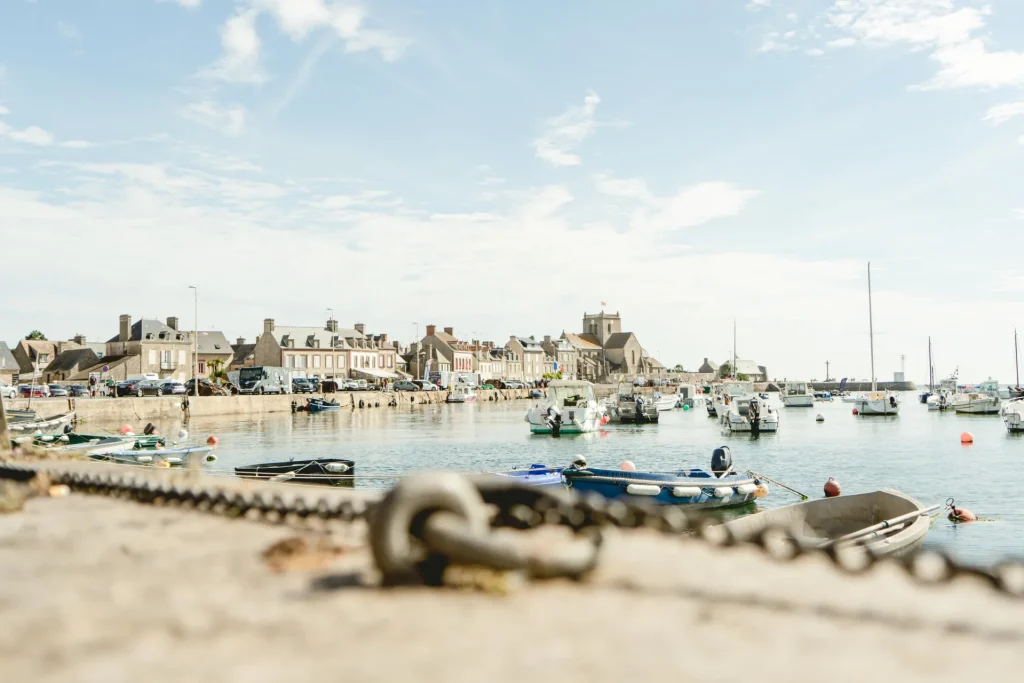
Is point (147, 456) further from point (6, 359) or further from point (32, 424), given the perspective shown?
point (6, 359)

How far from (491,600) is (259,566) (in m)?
2.02

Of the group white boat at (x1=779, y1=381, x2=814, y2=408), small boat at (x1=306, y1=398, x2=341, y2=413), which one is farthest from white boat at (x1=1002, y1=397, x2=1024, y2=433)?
small boat at (x1=306, y1=398, x2=341, y2=413)

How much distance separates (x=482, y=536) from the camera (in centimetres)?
493

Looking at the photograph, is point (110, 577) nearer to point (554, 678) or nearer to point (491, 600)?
point (491, 600)

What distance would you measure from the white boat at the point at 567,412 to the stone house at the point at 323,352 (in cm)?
5810

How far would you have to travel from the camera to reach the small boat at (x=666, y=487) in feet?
67.3

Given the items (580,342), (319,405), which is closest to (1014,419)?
(319,405)

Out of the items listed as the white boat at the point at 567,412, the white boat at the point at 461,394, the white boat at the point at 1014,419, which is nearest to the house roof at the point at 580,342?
the white boat at the point at 461,394

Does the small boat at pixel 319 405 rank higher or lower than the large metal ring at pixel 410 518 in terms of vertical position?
lower

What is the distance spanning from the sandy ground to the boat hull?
47.0 feet

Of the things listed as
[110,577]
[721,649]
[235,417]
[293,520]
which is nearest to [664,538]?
[721,649]

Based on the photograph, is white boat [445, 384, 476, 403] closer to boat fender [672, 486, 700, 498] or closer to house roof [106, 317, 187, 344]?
house roof [106, 317, 187, 344]

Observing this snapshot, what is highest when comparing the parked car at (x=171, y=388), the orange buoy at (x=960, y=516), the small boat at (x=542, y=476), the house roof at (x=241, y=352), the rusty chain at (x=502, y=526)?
the house roof at (x=241, y=352)

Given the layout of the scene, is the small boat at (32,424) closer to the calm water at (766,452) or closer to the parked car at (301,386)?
the calm water at (766,452)
